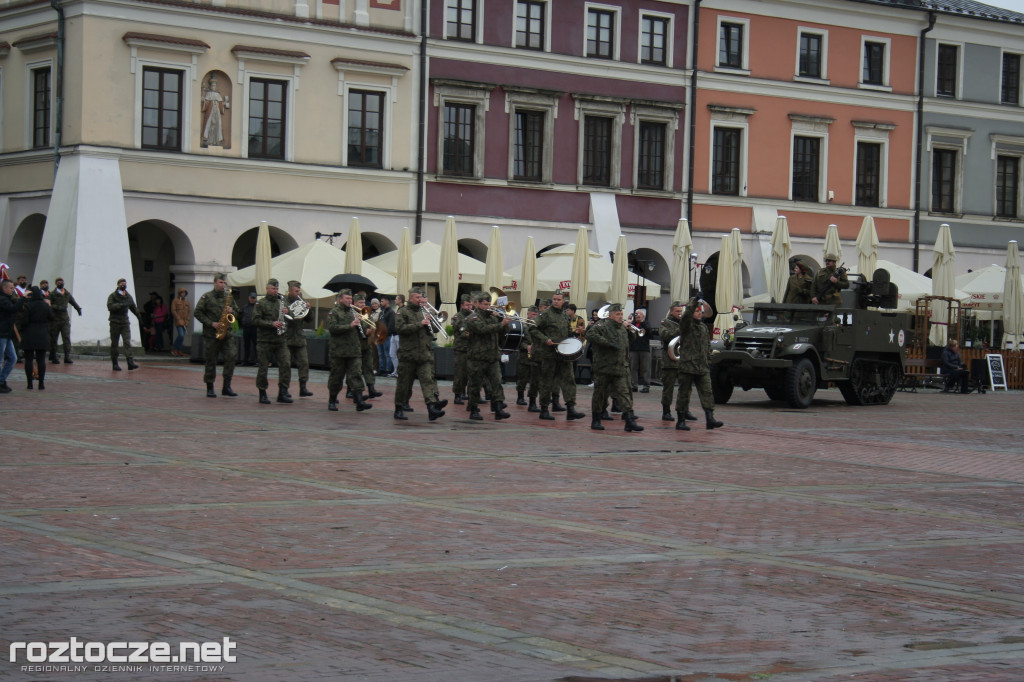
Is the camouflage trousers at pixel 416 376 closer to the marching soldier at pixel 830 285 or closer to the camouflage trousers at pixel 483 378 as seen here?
the camouflage trousers at pixel 483 378

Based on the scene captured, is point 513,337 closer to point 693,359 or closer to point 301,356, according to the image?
point 301,356

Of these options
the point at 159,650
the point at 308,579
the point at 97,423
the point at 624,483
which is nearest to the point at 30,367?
the point at 97,423

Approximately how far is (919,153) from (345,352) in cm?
3013

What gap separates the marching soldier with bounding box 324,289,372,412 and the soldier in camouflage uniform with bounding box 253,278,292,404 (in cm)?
114

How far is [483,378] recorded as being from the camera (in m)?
19.8

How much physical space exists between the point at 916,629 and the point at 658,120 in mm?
35254

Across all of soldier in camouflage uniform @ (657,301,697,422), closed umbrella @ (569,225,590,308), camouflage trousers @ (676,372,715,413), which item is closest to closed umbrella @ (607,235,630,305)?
closed umbrella @ (569,225,590,308)

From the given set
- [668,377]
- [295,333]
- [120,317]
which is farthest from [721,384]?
[120,317]

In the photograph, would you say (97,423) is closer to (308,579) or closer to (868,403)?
(308,579)

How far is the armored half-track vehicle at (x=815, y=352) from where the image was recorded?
24844 mm

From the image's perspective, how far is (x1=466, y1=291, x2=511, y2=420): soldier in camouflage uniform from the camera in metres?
19.6

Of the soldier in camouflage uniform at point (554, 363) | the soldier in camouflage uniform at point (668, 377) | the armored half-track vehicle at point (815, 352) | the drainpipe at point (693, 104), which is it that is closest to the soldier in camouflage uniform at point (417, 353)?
the soldier in camouflage uniform at point (554, 363)

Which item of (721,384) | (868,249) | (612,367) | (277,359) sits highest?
(868,249)

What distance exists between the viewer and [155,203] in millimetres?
34656
